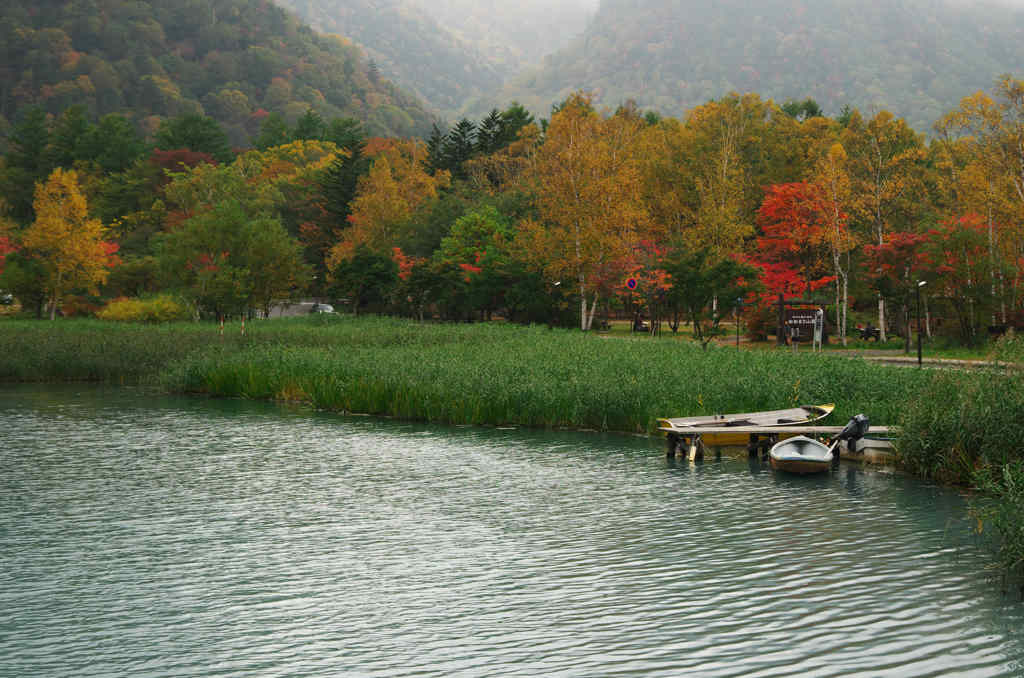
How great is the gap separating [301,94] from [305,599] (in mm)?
189076

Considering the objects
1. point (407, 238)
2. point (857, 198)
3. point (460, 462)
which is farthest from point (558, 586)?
point (407, 238)

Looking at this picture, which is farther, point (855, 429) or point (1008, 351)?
point (855, 429)

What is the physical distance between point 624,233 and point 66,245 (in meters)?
38.0

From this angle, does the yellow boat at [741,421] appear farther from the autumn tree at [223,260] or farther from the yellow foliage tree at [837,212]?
the autumn tree at [223,260]

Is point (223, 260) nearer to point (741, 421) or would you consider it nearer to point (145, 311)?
point (145, 311)

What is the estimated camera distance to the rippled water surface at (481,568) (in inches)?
443

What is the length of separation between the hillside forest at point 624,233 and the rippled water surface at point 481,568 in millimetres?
25621

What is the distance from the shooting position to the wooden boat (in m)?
21.6

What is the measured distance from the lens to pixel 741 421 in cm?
2431

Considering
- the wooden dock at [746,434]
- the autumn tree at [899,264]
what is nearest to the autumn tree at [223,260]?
the autumn tree at [899,264]

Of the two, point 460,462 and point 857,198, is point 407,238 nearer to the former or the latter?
point 857,198

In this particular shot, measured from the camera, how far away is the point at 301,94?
190m

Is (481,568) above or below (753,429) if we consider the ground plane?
below

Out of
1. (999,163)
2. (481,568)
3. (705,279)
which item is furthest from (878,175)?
(481,568)
